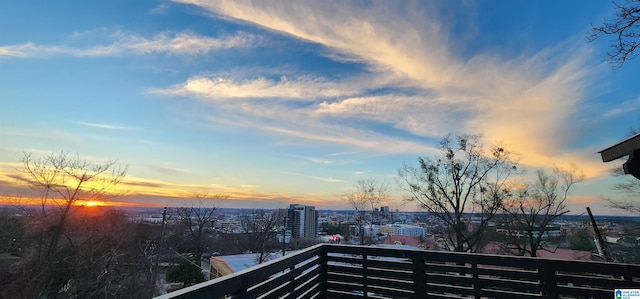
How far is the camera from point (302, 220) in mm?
18469

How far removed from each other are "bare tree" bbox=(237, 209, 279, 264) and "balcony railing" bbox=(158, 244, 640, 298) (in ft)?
53.3

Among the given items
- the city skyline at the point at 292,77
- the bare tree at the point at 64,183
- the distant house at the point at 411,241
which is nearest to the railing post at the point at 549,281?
the city skyline at the point at 292,77

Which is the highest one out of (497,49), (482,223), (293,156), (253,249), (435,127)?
(497,49)

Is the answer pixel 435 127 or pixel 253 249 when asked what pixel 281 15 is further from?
pixel 253 249

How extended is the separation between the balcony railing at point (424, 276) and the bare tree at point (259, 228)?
53.3 ft

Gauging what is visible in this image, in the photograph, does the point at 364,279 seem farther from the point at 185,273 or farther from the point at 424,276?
the point at 185,273

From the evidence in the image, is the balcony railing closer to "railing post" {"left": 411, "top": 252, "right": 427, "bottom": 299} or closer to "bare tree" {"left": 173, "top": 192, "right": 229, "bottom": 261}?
"railing post" {"left": 411, "top": 252, "right": 427, "bottom": 299}

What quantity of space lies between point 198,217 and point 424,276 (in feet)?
65.8

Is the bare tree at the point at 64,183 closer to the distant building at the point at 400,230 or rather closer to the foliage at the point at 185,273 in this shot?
the foliage at the point at 185,273

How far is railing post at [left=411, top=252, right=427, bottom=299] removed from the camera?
311 centimetres

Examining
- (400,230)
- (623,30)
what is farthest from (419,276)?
(400,230)

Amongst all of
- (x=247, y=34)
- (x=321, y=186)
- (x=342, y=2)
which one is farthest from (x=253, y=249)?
(x=342, y=2)

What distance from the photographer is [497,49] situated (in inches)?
256

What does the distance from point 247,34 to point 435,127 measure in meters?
7.12
